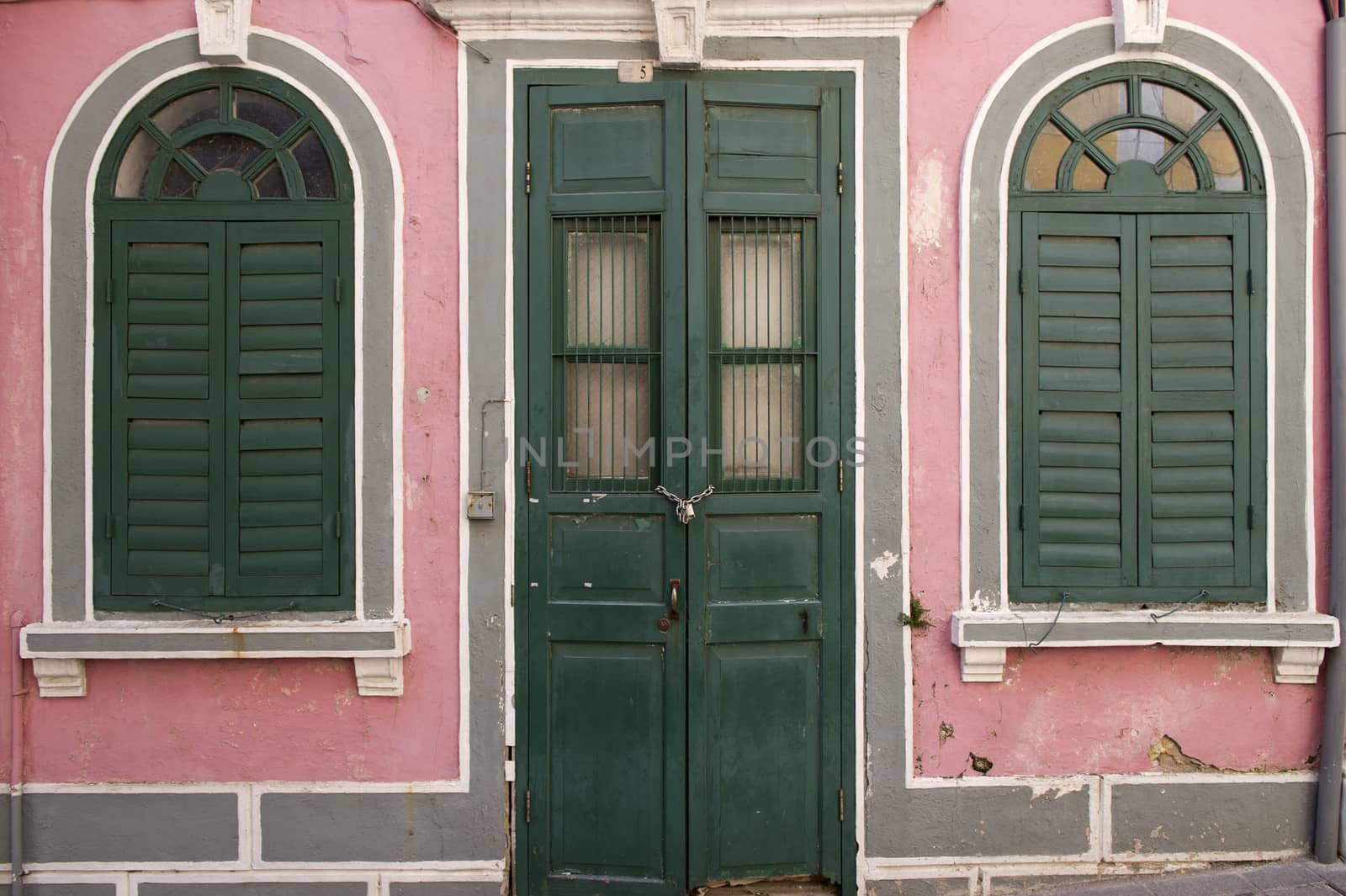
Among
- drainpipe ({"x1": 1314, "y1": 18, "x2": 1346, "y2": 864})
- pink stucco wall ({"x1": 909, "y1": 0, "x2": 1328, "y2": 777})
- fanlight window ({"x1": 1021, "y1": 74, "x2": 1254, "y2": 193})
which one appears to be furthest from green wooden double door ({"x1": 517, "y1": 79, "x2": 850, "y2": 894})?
drainpipe ({"x1": 1314, "y1": 18, "x2": 1346, "y2": 864})

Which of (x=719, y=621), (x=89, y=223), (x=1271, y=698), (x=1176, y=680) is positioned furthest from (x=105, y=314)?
(x=1271, y=698)

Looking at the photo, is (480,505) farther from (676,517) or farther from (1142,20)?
(1142,20)

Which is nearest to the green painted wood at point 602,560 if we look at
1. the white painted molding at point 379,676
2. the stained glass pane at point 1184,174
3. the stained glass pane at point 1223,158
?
the white painted molding at point 379,676

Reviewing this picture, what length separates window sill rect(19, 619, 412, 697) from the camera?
367cm

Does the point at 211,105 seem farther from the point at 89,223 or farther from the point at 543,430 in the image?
the point at 543,430

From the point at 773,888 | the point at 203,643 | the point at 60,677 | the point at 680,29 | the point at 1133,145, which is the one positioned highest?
the point at 680,29

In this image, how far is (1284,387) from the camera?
385 centimetres

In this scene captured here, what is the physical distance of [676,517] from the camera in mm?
3764

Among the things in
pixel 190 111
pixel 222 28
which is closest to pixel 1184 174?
pixel 222 28

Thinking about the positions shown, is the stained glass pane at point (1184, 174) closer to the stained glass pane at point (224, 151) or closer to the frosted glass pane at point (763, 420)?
the frosted glass pane at point (763, 420)

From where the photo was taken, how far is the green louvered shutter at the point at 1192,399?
3842 mm

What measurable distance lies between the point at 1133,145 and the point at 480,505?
3.35m

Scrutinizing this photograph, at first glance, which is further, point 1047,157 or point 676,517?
point 1047,157

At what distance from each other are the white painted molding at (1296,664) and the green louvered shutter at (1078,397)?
74 centimetres
